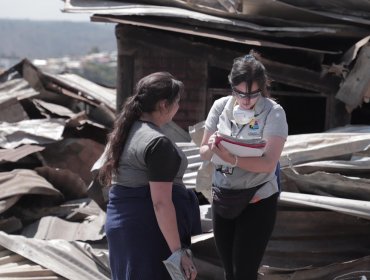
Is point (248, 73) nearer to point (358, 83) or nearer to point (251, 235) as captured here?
point (251, 235)

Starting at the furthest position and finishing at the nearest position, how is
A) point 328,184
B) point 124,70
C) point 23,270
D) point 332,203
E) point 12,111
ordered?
point 12,111, point 124,70, point 23,270, point 328,184, point 332,203

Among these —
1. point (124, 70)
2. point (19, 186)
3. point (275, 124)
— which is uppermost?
point (275, 124)

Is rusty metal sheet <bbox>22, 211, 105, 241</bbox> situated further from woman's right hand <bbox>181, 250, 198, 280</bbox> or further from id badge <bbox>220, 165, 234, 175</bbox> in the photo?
woman's right hand <bbox>181, 250, 198, 280</bbox>

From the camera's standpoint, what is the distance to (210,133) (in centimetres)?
384

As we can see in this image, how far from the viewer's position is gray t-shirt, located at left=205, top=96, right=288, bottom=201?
3584mm

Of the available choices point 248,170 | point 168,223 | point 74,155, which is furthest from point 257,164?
point 74,155

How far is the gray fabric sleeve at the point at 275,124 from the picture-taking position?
11.7 ft

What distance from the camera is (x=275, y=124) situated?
357 cm

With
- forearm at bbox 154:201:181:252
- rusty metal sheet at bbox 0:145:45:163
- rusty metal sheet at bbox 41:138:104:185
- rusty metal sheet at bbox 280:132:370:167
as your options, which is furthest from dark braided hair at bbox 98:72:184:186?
rusty metal sheet at bbox 41:138:104:185

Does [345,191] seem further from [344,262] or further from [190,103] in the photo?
[190,103]

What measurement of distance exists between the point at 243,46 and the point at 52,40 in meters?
151

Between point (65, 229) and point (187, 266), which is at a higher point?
point (187, 266)

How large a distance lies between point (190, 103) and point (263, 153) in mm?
3452

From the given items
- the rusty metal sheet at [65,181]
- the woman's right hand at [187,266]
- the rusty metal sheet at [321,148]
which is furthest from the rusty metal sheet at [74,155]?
the woman's right hand at [187,266]
